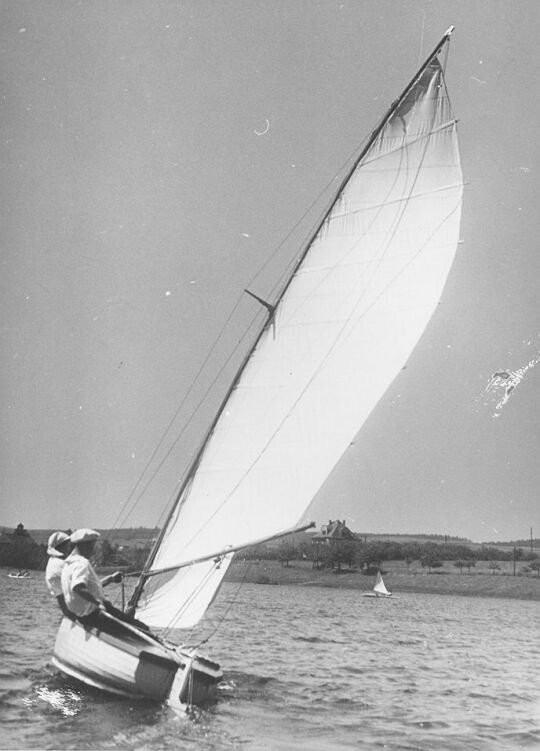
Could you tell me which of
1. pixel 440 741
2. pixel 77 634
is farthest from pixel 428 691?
pixel 77 634

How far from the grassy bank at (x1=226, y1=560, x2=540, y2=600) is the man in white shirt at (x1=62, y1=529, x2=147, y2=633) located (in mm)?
46179

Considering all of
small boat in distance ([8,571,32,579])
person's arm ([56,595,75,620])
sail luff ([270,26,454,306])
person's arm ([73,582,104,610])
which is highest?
sail luff ([270,26,454,306])

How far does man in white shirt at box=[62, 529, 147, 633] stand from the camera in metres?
8.32

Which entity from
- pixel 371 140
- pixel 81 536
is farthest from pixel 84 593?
pixel 371 140

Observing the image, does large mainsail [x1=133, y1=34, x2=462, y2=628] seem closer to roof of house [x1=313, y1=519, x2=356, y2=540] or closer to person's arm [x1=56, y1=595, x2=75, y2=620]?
person's arm [x1=56, y1=595, x2=75, y2=620]

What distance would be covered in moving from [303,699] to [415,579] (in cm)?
5334

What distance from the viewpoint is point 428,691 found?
12016 mm

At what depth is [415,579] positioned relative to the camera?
61.0 meters

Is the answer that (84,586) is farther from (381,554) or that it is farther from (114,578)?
(381,554)

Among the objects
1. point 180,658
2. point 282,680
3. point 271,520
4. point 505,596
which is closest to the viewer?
point 180,658

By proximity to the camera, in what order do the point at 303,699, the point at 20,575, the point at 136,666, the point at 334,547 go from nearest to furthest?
the point at 136,666 → the point at 303,699 → the point at 20,575 → the point at 334,547

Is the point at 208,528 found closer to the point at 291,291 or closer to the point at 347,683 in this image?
the point at 291,291

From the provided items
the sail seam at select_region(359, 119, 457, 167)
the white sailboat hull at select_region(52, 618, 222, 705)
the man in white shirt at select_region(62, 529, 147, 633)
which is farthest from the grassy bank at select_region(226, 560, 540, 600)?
the sail seam at select_region(359, 119, 457, 167)

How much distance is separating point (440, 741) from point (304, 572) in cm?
5734
